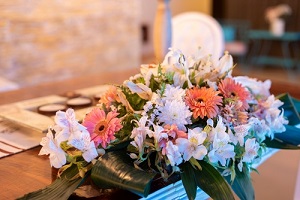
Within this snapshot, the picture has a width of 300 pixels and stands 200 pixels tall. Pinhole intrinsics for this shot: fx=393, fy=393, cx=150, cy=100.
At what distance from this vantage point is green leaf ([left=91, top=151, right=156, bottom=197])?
0.64m

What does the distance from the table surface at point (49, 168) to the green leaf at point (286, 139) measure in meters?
0.22

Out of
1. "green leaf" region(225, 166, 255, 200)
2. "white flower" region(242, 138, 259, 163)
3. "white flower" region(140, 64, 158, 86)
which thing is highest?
"white flower" region(140, 64, 158, 86)

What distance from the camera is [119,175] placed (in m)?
0.66

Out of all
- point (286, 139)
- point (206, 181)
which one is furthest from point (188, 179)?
point (286, 139)

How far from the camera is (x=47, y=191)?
68 cm

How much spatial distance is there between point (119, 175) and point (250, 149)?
0.27 m

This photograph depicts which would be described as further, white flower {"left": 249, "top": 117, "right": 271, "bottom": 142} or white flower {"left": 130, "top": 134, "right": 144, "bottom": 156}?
white flower {"left": 249, "top": 117, "right": 271, "bottom": 142}

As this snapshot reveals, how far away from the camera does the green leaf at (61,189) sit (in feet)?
2.18

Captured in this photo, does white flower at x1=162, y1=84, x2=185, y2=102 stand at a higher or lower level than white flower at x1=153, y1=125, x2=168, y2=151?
higher

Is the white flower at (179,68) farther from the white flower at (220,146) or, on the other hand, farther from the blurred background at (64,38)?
the blurred background at (64,38)

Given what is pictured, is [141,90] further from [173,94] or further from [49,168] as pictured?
[49,168]

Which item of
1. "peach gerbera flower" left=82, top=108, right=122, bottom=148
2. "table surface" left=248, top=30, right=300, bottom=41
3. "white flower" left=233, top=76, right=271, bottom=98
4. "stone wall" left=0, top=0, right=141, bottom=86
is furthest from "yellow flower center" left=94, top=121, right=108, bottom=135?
"table surface" left=248, top=30, right=300, bottom=41

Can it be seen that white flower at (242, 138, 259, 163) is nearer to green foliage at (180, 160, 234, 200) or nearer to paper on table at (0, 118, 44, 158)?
green foliage at (180, 160, 234, 200)

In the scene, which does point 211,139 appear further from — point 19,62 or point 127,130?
point 19,62
